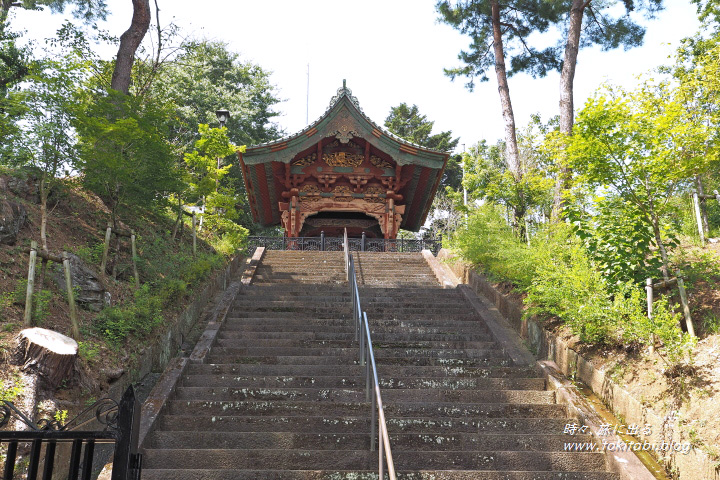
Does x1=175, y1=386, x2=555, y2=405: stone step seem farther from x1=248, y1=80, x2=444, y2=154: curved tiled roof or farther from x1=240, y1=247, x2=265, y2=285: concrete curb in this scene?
x1=248, y1=80, x2=444, y2=154: curved tiled roof

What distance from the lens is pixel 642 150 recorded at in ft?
20.2

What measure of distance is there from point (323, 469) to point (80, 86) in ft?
24.8

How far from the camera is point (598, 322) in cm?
587

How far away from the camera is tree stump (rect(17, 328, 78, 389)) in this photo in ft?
15.8

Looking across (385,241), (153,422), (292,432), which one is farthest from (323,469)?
(385,241)

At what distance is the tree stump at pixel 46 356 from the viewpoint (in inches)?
189

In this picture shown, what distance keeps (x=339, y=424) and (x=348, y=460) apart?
24.4 inches

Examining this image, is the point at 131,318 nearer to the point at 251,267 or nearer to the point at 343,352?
the point at 343,352

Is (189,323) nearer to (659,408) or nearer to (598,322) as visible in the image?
(598,322)

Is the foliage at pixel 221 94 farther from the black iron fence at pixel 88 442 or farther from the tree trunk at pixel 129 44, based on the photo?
the black iron fence at pixel 88 442

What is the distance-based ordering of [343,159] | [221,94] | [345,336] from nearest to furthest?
[345,336] → [343,159] → [221,94]

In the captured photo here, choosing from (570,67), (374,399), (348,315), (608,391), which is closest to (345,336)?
(348,315)

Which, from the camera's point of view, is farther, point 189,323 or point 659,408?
point 189,323

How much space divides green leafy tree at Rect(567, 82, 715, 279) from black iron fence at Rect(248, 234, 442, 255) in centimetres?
813
